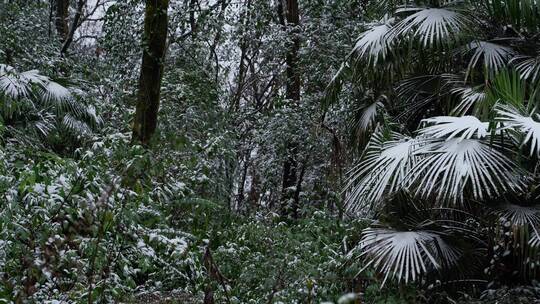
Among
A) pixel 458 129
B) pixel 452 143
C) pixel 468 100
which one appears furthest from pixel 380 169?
pixel 468 100

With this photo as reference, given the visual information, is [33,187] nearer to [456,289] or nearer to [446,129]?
[446,129]

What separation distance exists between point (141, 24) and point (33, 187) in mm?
6059

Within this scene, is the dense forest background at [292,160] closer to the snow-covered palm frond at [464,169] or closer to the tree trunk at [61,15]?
the snow-covered palm frond at [464,169]

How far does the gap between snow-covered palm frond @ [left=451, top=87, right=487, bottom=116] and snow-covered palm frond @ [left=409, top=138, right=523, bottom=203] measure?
102cm

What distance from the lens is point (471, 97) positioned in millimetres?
5750

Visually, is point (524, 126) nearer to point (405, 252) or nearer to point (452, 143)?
point (452, 143)

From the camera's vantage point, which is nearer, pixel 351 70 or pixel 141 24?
pixel 351 70

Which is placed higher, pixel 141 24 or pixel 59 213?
pixel 141 24

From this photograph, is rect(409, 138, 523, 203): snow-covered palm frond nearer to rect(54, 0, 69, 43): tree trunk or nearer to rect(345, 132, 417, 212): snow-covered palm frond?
rect(345, 132, 417, 212): snow-covered palm frond

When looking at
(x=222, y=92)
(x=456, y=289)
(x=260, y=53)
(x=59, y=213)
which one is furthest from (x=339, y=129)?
(x=59, y=213)

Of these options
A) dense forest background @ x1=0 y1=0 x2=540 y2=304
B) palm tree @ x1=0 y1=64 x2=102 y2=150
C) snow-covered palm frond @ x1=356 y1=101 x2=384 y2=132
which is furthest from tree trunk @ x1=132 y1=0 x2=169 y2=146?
snow-covered palm frond @ x1=356 y1=101 x2=384 y2=132

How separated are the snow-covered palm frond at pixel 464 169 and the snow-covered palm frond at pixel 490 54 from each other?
1458 millimetres

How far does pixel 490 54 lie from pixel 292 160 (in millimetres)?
4757

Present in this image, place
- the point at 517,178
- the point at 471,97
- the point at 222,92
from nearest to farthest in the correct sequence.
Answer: the point at 517,178 < the point at 471,97 < the point at 222,92
